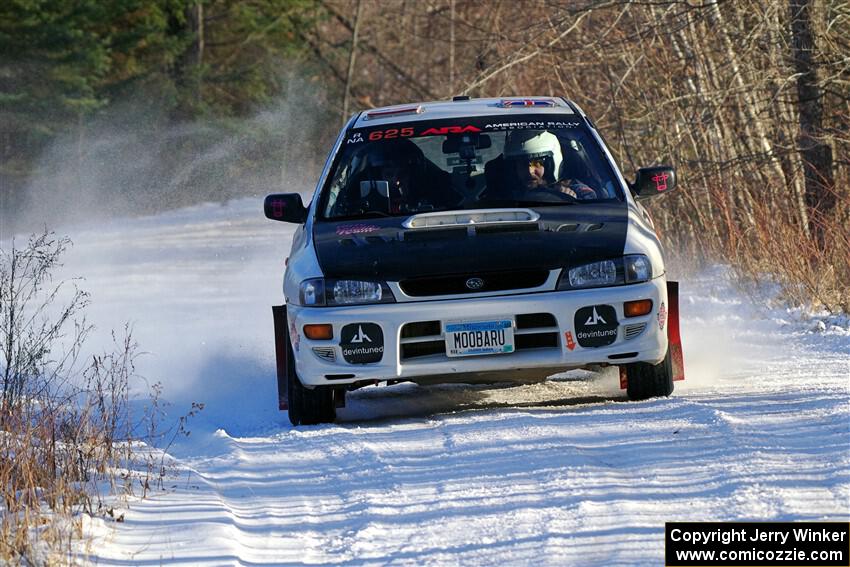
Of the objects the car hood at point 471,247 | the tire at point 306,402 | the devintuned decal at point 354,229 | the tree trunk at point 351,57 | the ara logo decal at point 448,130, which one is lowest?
the tire at point 306,402

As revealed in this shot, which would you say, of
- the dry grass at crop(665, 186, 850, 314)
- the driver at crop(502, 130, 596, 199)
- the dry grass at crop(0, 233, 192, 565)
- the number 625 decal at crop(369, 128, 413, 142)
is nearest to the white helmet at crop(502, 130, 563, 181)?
the driver at crop(502, 130, 596, 199)

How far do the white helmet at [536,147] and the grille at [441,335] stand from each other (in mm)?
1496

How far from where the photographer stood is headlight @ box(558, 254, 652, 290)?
24.0 ft

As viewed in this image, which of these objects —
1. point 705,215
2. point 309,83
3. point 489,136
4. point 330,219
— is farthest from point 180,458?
point 309,83

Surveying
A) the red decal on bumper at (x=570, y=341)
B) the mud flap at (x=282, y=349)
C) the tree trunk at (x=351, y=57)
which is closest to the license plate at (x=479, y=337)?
the red decal on bumper at (x=570, y=341)

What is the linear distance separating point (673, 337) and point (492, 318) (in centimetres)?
131

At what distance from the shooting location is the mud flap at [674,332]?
793 centimetres

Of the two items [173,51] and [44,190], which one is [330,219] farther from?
[173,51]

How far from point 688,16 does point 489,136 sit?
800cm

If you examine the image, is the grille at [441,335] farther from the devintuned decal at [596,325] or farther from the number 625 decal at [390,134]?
the number 625 decal at [390,134]

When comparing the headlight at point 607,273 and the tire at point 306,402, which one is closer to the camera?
the headlight at point 607,273

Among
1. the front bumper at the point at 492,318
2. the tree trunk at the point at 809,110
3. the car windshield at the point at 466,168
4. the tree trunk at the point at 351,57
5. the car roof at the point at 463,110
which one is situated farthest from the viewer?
the tree trunk at the point at 351,57

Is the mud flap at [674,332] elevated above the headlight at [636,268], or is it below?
below

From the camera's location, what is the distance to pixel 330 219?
8.31 meters
